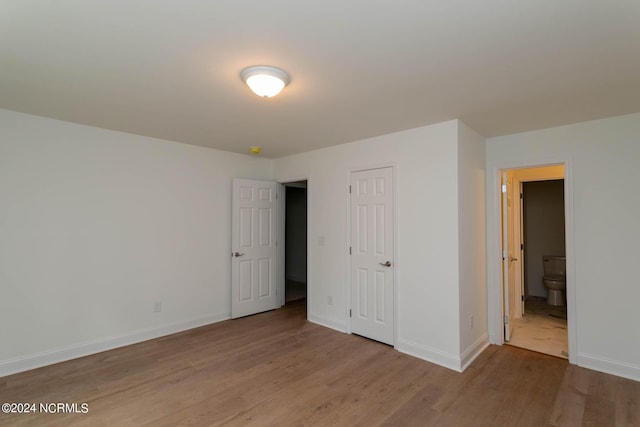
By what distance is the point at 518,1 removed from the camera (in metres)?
1.40

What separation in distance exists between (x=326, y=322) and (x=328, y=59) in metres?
3.35

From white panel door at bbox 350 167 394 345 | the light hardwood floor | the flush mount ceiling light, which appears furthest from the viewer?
white panel door at bbox 350 167 394 345

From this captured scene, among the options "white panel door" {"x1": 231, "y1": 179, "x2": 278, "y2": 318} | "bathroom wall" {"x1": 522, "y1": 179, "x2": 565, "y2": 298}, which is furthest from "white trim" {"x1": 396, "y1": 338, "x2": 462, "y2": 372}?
"bathroom wall" {"x1": 522, "y1": 179, "x2": 565, "y2": 298}

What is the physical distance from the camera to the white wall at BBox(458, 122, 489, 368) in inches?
120

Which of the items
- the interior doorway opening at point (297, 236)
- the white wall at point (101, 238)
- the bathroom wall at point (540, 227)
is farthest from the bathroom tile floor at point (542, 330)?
the interior doorway opening at point (297, 236)

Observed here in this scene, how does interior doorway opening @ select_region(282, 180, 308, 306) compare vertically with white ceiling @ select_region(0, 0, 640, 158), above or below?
below

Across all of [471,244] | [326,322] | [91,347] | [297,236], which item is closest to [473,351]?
[471,244]

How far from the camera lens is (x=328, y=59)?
6.26 feet

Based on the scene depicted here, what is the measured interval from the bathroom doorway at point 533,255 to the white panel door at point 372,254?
4.62 ft

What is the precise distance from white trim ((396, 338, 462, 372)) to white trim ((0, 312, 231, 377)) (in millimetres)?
2608

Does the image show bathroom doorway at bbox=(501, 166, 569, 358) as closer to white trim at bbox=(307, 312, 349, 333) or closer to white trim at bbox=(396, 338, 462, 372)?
white trim at bbox=(396, 338, 462, 372)

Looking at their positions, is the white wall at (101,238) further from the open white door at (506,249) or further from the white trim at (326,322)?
the open white door at (506,249)

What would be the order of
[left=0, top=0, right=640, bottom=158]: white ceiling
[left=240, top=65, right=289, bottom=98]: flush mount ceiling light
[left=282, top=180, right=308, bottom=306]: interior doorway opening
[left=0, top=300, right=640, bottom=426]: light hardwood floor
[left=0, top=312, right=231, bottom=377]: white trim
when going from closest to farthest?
[left=0, top=0, right=640, bottom=158]: white ceiling, [left=240, top=65, right=289, bottom=98]: flush mount ceiling light, [left=0, top=300, right=640, bottom=426]: light hardwood floor, [left=0, top=312, right=231, bottom=377]: white trim, [left=282, top=180, right=308, bottom=306]: interior doorway opening

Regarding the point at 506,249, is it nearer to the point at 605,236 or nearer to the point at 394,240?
the point at 605,236
